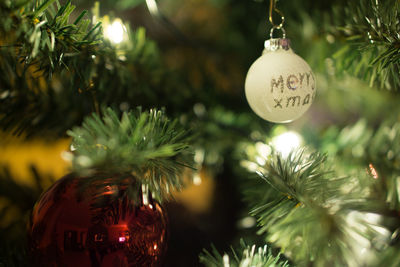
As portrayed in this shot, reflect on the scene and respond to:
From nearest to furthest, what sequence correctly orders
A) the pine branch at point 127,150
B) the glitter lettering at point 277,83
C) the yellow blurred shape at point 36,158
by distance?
the pine branch at point 127,150 < the glitter lettering at point 277,83 < the yellow blurred shape at point 36,158

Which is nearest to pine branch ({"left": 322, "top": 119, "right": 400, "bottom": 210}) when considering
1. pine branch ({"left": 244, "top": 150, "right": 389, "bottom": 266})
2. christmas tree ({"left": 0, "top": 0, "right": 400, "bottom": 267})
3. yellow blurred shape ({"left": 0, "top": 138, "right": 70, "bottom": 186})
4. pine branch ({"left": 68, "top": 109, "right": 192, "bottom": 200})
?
christmas tree ({"left": 0, "top": 0, "right": 400, "bottom": 267})

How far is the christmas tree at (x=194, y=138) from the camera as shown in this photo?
10.6 inches

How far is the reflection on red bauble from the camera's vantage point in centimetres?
29

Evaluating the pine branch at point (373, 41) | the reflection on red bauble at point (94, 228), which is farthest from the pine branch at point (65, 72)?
the pine branch at point (373, 41)

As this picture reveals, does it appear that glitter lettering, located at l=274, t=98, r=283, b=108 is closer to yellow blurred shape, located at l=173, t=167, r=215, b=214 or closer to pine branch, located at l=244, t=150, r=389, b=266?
pine branch, located at l=244, t=150, r=389, b=266

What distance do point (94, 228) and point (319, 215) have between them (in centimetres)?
18

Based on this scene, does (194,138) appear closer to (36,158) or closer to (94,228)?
(94,228)

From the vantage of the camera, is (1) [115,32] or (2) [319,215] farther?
(1) [115,32]

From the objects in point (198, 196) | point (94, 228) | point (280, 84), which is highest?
point (280, 84)

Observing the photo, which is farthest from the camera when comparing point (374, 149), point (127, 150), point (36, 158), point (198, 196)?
point (198, 196)

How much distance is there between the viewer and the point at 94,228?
11.4 inches

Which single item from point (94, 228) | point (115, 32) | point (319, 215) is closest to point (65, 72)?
point (115, 32)

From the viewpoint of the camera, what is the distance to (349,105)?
659 millimetres

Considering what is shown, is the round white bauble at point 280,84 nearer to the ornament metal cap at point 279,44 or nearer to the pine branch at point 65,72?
the ornament metal cap at point 279,44
